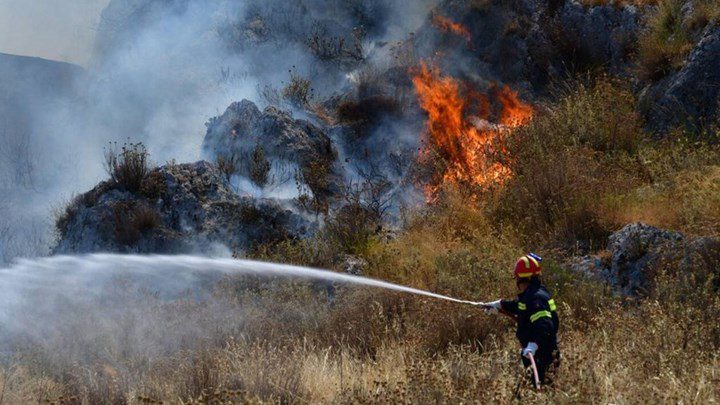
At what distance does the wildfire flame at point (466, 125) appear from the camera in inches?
473

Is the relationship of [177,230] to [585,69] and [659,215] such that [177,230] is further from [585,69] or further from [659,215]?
[585,69]

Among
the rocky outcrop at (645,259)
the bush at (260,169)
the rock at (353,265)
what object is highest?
the bush at (260,169)

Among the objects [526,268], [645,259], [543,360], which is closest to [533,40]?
[645,259]

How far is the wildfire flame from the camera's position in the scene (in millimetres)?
12008

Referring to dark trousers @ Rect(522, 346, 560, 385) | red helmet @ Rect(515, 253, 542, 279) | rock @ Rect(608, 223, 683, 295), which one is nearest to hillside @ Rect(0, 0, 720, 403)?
rock @ Rect(608, 223, 683, 295)

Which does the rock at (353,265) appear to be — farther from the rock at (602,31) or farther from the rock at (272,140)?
→ the rock at (602,31)

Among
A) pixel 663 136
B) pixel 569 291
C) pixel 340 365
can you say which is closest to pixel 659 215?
pixel 569 291

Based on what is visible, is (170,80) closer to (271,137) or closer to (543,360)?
(271,137)

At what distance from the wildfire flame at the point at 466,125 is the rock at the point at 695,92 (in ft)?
7.12

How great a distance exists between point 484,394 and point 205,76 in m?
16.6

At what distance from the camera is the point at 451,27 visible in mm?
16141

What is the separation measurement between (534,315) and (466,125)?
882 cm

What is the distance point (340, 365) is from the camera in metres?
6.46

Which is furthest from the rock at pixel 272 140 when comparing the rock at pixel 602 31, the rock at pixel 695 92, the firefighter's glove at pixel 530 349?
the firefighter's glove at pixel 530 349
